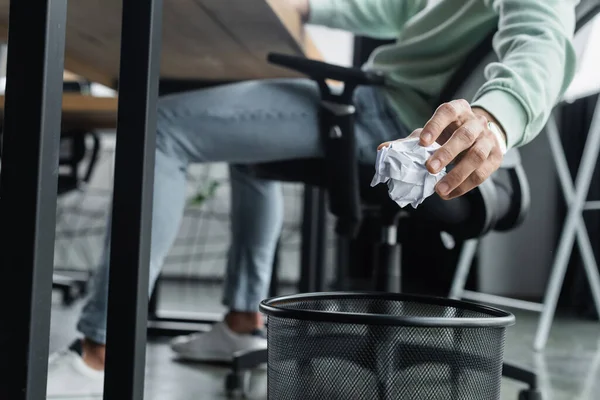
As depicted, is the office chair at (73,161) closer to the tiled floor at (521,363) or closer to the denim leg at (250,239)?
the tiled floor at (521,363)

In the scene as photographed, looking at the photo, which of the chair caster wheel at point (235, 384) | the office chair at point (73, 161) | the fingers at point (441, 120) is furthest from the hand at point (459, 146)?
the office chair at point (73, 161)

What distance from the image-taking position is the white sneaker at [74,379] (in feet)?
3.77

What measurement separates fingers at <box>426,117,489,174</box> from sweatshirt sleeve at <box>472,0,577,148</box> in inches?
4.6

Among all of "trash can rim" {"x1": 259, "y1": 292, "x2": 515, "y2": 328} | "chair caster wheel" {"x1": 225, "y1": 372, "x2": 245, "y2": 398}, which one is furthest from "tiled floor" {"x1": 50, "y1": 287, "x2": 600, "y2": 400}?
"trash can rim" {"x1": 259, "y1": 292, "x2": 515, "y2": 328}

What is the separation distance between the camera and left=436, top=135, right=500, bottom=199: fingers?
66cm

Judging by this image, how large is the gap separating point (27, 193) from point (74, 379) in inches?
23.0

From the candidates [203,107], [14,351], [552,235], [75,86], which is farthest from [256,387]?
[552,235]

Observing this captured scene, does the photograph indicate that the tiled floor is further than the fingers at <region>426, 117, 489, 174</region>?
Yes

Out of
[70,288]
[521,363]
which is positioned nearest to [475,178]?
[521,363]

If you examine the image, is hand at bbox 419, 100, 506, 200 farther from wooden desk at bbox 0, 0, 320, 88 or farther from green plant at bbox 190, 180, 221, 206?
green plant at bbox 190, 180, 221, 206

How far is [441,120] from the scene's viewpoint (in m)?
0.65

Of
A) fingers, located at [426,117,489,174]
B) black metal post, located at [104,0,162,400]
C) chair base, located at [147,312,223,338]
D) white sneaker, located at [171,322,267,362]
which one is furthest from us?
chair base, located at [147,312,223,338]

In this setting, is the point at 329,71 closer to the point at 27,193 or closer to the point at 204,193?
the point at 27,193

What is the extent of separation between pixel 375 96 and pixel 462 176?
656 mm
